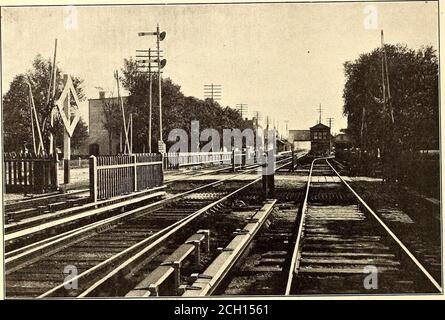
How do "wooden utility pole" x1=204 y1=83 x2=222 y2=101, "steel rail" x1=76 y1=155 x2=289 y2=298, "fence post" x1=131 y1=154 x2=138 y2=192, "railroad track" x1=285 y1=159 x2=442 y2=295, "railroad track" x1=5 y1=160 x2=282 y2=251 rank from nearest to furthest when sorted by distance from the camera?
"steel rail" x1=76 y1=155 x2=289 y2=298, "railroad track" x1=285 y1=159 x2=442 y2=295, "railroad track" x1=5 y1=160 x2=282 y2=251, "wooden utility pole" x1=204 y1=83 x2=222 y2=101, "fence post" x1=131 y1=154 x2=138 y2=192

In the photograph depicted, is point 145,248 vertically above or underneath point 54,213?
underneath

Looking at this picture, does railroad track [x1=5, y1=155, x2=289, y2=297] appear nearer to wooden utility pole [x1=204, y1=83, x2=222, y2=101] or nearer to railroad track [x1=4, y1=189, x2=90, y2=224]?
railroad track [x1=4, y1=189, x2=90, y2=224]

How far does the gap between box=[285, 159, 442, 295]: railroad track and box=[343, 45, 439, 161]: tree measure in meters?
1.33

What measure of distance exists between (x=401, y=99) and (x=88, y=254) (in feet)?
27.6

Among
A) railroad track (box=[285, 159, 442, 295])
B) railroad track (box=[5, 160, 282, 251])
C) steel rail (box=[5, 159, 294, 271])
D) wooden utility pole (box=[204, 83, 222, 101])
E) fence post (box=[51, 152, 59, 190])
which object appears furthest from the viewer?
fence post (box=[51, 152, 59, 190])

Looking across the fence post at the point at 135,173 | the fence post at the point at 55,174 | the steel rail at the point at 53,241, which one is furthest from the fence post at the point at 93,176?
the fence post at the point at 55,174

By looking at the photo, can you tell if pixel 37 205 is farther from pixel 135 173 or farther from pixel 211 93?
pixel 211 93

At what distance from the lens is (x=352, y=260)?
5926 mm

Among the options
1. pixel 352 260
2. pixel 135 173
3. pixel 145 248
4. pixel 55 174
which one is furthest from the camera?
pixel 55 174

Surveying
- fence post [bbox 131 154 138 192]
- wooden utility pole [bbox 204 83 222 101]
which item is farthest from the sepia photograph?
fence post [bbox 131 154 138 192]

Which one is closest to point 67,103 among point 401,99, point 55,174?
point 55,174

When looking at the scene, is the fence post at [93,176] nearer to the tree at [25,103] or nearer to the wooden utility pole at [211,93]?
the tree at [25,103]

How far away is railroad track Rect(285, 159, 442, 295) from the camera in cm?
528
